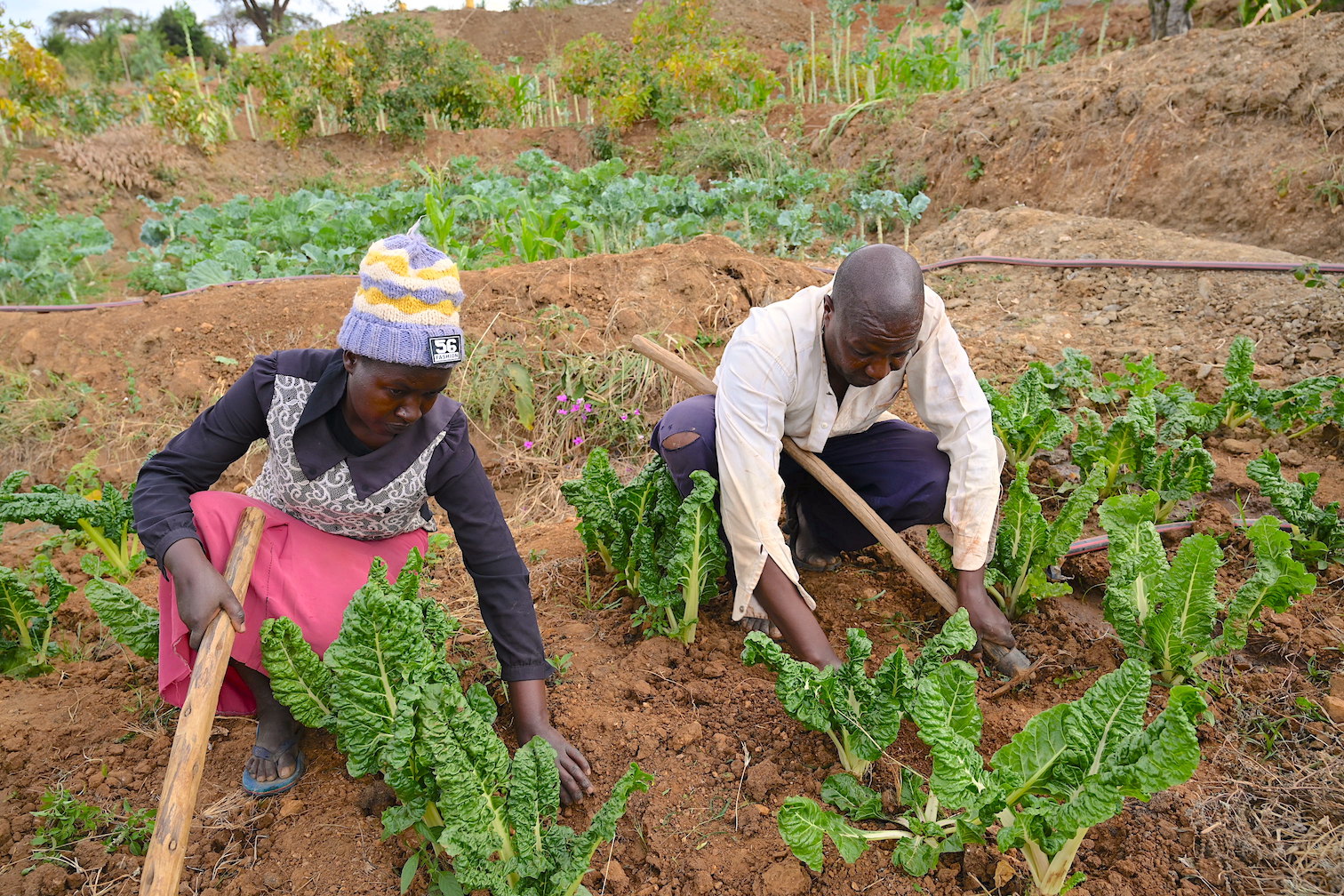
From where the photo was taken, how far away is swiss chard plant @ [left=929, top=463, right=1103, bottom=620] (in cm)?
252

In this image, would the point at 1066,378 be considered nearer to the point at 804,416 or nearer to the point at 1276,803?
the point at 804,416

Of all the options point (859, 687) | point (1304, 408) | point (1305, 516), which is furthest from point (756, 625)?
point (1304, 408)

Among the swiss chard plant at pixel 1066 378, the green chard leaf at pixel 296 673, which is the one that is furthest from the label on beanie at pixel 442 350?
the swiss chard plant at pixel 1066 378

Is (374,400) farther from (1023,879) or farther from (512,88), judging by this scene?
(512,88)

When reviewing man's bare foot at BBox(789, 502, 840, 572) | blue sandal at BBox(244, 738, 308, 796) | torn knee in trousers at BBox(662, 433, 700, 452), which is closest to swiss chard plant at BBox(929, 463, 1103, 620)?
man's bare foot at BBox(789, 502, 840, 572)

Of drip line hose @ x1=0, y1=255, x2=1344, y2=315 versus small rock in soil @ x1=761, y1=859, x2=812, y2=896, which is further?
drip line hose @ x1=0, y1=255, x2=1344, y2=315

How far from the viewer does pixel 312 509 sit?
86.6 inches

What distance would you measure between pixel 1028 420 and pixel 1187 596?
1.15m

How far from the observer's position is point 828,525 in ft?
9.59

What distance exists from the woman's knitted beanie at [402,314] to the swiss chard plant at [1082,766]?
144cm

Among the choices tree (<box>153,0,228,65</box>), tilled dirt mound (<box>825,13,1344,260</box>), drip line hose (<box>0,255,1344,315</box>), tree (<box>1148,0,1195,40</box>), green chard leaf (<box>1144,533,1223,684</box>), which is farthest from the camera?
tree (<box>153,0,228,65</box>)

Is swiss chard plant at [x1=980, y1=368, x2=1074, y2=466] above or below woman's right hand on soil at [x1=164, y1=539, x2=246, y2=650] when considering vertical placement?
below

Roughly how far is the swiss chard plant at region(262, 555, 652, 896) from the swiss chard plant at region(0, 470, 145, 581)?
1449 millimetres

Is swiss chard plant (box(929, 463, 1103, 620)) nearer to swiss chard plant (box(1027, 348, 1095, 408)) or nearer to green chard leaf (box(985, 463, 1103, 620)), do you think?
green chard leaf (box(985, 463, 1103, 620))
